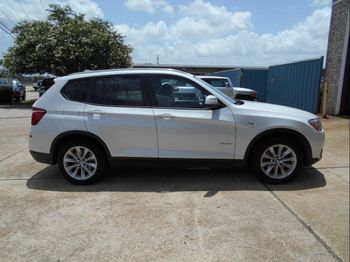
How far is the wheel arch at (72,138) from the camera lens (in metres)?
5.13

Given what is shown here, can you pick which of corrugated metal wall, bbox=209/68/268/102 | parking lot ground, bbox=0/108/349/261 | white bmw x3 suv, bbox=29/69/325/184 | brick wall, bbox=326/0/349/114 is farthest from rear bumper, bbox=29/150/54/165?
corrugated metal wall, bbox=209/68/268/102

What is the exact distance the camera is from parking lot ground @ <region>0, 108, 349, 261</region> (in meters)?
3.37

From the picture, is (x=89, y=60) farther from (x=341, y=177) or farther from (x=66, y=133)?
(x=341, y=177)

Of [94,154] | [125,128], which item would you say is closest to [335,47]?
[125,128]

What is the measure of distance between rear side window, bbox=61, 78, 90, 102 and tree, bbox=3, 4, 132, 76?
49.9 feet

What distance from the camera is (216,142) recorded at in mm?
5086

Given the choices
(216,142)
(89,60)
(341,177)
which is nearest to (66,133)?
(216,142)

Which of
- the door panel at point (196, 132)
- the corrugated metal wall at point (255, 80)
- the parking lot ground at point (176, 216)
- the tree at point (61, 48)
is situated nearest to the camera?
the parking lot ground at point (176, 216)

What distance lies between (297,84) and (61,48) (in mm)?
12805

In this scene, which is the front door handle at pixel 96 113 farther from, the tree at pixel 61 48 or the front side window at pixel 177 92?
the tree at pixel 61 48

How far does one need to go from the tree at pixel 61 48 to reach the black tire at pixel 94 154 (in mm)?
15489

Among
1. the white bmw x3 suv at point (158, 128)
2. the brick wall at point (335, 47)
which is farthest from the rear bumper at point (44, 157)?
the brick wall at point (335, 47)

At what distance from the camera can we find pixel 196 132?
199 inches

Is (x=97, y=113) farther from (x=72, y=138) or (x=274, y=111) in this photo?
(x=274, y=111)
